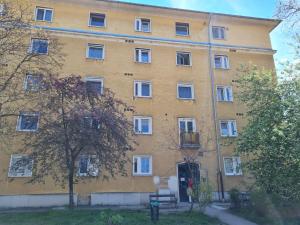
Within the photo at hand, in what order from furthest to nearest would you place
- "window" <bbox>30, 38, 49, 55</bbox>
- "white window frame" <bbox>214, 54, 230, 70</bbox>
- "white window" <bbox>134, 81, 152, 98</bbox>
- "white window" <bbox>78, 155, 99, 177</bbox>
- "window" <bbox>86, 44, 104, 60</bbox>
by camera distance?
"white window frame" <bbox>214, 54, 230, 70</bbox> → "window" <bbox>86, 44, 104, 60</bbox> → "white window" <bbox>134, 81, 152, 98</bbox> → "window" <bbox>30, 38, 49, 55</bbox> → "white window" <bbox>78, 155, 99, 177</bbox>

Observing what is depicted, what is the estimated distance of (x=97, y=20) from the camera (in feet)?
70.7

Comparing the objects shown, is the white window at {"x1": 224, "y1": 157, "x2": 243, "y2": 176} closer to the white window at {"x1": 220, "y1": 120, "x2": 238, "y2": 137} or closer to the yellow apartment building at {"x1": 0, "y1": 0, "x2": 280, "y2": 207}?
the yellow apartment building at {"x1": 0, "y1": 0, "x2": 280, "y2": 207}

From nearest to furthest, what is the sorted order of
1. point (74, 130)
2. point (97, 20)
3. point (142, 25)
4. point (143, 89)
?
point (74, 130), point (143, 89), point (97, 20), point (142, 25)

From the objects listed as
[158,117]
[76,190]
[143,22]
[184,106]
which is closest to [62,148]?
[76,190]

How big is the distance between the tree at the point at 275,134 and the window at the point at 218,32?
926 cm

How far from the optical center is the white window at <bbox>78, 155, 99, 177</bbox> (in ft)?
44.2

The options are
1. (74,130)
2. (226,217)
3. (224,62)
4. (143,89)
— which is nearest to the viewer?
(74,130)

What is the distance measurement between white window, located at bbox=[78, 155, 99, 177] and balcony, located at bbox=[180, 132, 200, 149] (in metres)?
7.13

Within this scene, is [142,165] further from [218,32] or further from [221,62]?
[218,32]

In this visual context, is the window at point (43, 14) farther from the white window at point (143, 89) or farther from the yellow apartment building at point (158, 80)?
the white window at point (143, 89)

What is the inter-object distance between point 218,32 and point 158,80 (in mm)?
7567

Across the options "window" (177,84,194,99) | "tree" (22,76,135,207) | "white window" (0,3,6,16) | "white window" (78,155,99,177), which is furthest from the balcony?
"white window" (0,3,6,16)

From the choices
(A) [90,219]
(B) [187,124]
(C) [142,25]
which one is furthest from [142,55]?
(A) [90,219]

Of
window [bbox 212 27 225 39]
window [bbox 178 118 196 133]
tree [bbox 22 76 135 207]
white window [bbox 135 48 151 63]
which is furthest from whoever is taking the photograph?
window [bbox 212 27 225 39]
